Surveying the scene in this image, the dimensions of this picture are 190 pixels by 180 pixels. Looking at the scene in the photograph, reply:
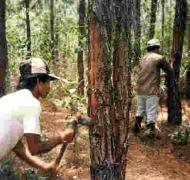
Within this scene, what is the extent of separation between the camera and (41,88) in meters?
3.95

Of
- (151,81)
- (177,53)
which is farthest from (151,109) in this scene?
(177,53)

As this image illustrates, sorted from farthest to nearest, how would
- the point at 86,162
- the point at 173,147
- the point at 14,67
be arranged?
the point at 14,67, the point at 173,147, the point at 86,162

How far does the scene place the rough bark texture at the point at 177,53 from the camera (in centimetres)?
954

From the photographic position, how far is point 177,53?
9.75 metres

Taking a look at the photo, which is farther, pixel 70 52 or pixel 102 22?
pixel 70 52

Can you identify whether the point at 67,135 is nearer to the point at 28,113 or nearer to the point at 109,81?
the point at 28,113

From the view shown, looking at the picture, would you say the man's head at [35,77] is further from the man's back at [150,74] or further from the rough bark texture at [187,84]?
the rough bark texture at [187,84]

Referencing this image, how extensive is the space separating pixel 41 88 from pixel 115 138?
889 millimetres

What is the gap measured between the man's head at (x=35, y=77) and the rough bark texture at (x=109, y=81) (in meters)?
0.51

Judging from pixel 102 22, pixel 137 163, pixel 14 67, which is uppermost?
pixel 102 22

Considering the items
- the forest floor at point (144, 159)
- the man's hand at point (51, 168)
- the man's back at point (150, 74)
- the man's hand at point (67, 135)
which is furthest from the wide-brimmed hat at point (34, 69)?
the man's back at point (150, 74)

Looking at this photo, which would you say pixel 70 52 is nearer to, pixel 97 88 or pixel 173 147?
pixel 173 147

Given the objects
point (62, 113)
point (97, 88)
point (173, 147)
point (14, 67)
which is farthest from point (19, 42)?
point (97, 88)

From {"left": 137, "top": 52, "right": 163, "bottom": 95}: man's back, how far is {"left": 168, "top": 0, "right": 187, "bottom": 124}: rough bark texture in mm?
876
